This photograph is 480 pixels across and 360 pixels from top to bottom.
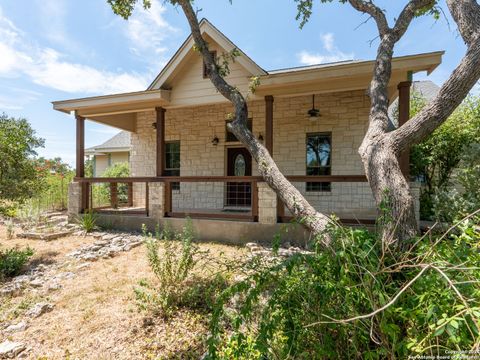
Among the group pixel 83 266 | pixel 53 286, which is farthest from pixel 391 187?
pixel 83 266

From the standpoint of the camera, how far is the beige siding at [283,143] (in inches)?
302

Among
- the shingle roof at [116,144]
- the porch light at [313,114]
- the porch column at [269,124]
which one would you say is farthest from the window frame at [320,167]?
the shingle roof at [116,144]

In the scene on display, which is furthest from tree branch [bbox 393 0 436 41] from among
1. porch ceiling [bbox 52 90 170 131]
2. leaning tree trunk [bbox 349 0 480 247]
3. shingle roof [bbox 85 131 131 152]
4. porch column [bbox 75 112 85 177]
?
shingle roof [bbox 85 131 131 152]

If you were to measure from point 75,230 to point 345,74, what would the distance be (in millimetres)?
8516

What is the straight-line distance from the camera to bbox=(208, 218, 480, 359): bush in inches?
61.7

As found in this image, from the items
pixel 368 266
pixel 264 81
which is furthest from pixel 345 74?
pixel 368 266

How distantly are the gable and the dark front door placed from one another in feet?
7.86

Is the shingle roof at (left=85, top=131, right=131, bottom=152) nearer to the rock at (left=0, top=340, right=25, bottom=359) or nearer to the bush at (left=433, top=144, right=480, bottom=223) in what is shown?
the rock at (left=0, top=340, right=25, bottom=359)

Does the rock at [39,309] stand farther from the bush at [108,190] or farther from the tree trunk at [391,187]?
the bush at [108,190]

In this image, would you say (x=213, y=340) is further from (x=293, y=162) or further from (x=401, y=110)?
(x=293, y=162)

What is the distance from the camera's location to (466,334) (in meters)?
1.38

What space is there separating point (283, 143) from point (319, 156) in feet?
4.10

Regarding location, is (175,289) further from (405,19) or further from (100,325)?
(405,19)

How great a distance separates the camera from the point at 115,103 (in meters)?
7.80
